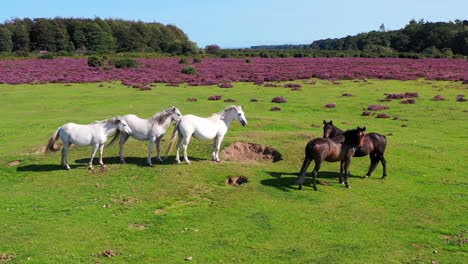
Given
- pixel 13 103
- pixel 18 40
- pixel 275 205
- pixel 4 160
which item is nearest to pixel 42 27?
pixel 18 40

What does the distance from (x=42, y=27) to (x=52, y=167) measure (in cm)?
10769

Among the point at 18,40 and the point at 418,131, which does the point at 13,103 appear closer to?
the point at 418,131

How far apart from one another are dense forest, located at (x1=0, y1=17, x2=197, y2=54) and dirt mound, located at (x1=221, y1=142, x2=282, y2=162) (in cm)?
8948

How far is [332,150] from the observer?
46.0 feet

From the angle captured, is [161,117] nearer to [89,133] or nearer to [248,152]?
[89,133]

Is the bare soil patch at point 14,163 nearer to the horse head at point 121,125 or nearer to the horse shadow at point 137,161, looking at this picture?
the horse shadow at point 137,161

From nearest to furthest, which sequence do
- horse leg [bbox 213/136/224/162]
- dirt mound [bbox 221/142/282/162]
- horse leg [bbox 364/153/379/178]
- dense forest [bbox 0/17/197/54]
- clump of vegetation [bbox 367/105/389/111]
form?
horse leg [bbox 364/153/379/178] → horse leg [bbox 213/136/224/162] → dirt mound [bbox 221/142/282/162] → clump of vegetation [bbox 367/105/389/111] → dense forest [bbox 0/17/197/54]

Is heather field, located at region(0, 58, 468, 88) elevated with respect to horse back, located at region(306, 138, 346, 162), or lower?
elevated

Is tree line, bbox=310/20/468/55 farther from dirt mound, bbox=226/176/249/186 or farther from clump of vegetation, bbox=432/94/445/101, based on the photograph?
dirt mound, bbox=226/176/249/186

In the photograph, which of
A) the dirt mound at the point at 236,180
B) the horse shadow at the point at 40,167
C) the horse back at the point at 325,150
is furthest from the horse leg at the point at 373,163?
the horse shadow at the point at 40,167

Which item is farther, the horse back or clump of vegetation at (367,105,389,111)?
clump of vegetation at (367,105,389,111)

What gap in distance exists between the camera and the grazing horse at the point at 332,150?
13.7 meters

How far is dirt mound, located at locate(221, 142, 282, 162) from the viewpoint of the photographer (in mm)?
17255

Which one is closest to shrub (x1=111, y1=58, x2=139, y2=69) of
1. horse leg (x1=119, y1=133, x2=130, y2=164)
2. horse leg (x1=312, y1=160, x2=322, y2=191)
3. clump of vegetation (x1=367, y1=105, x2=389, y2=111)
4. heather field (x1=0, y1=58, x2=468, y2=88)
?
heather field (x1=0, y1=58, x2=468, y2=88)
